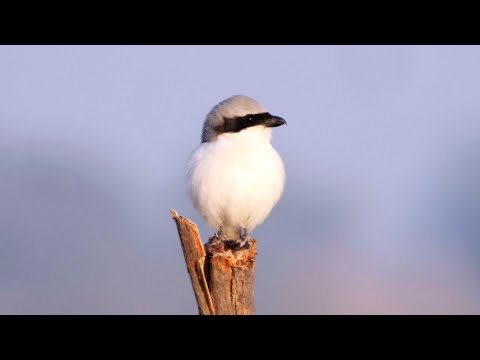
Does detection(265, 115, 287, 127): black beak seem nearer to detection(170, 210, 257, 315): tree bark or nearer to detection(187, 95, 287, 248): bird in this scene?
detection(187, 95, 287, 248): bird

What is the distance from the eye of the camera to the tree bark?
5.54 meters

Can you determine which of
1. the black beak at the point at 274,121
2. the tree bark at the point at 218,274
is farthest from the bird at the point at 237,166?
the tree bark at the point at 218,274

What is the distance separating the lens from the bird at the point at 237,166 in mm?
6578

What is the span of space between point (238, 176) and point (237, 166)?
0.10 meters

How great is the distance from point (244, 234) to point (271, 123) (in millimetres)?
1257

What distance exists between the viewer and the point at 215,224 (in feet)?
23.4

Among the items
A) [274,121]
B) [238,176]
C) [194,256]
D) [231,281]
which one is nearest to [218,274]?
[231,281]

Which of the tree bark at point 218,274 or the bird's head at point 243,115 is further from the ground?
the bird's head at point 243,115

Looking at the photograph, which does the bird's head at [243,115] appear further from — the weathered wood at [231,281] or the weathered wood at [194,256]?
the weathered wood at [231,281]

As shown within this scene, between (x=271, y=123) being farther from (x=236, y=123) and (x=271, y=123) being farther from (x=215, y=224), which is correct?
(x=215, y=224)

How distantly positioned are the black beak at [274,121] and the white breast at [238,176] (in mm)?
89

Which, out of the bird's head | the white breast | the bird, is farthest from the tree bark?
the bird's head
